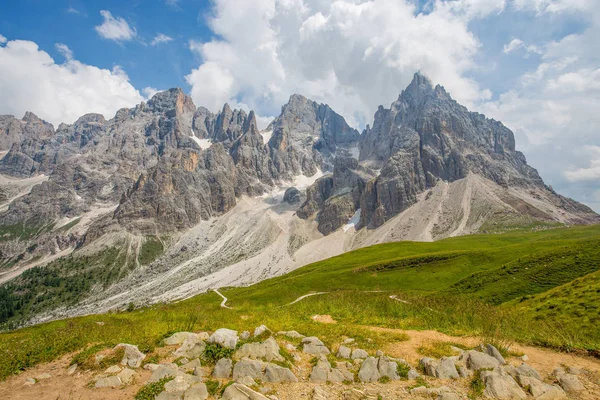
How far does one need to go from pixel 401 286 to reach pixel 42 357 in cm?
6774

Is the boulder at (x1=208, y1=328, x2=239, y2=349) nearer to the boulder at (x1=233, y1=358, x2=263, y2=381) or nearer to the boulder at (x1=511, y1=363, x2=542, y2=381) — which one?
the boulder at (x1=233, y1=358, x2=263, y2=381)

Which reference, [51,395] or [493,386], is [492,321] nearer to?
[493,386]

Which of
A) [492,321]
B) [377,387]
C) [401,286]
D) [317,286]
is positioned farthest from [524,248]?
[377,387]

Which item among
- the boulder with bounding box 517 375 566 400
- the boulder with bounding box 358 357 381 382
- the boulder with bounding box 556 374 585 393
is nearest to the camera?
the boulder with bounding box 517 375 566 400

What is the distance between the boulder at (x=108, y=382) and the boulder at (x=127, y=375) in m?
0.14

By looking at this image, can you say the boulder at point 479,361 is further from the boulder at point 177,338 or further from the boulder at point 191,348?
the boulder at point 177,338

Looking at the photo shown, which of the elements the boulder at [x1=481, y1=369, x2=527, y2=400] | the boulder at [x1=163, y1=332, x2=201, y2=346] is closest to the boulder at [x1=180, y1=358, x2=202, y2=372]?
the boulder at [x1=163, y1=332, x2=201, y2=346]

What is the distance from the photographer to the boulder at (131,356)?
12.6 metres

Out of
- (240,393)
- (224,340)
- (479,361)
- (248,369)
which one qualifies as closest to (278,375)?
(248,369)

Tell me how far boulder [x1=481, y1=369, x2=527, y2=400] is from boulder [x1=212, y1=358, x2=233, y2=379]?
8994mm

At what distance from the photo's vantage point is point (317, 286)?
83250 mm

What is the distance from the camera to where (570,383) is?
36.4ft

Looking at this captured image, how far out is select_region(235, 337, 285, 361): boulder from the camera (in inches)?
521

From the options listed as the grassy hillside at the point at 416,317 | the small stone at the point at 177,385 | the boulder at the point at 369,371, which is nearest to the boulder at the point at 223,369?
the small stone at the point at 177,385
